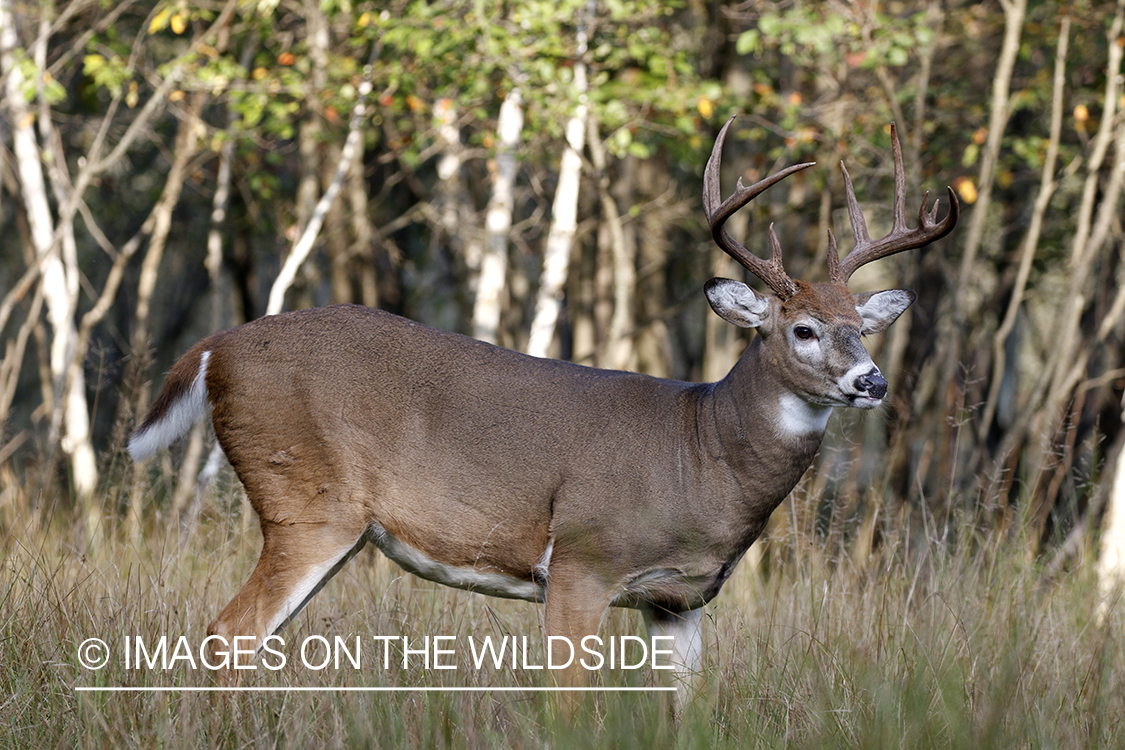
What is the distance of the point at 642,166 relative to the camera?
33.3ft

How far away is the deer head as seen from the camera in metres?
4.05

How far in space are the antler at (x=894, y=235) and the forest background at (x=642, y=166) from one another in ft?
4.15

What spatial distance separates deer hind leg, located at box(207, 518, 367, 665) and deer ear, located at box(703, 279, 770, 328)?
1.45 meters

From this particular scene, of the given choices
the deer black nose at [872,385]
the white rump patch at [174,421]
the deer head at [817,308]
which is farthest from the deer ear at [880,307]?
the white rump patch at [174,421]

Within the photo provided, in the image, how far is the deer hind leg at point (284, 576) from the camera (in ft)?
13.0

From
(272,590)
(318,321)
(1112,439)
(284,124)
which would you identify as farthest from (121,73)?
(1112,439)

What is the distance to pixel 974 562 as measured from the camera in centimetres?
495

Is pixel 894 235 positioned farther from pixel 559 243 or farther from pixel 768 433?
pixel 559 243

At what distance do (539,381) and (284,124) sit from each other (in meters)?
4.76

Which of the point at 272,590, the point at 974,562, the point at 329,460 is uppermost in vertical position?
the point at 329,460

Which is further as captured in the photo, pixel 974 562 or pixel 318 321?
pixel 974 562

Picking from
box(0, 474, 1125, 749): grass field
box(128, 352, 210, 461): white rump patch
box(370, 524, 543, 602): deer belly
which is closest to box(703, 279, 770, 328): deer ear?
box(0, 474, 1125, 749): grass field

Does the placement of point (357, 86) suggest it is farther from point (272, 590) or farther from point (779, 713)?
point (779, 713)

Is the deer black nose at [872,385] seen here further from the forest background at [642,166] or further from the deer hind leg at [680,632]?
the forest background at [642,166]
